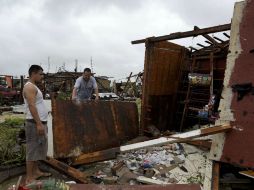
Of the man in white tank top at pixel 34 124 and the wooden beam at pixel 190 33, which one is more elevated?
the wooden beam at pixel 190 33

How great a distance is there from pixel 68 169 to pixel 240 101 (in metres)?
2.90

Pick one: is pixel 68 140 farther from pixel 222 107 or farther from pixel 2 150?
pixel 222 107

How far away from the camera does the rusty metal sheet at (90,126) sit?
582 centimetres

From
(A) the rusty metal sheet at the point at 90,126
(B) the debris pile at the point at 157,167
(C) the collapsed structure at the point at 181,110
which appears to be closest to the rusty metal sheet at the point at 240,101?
(C) the collapsed structure at the point at 181,110

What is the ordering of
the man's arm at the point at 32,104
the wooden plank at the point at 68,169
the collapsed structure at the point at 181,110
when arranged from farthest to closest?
the wooden plank at the point at 68,169
the man's arm at the point at 32,104
the collapsed structure at the point at 181,110


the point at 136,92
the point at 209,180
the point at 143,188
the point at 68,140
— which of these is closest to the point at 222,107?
the point at 209,180

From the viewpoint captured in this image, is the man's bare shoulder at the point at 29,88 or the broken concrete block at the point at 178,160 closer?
the man's bare shoulder at the point at 29,88

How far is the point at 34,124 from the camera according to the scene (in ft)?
17.2

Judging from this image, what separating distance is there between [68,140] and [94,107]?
1019 mm

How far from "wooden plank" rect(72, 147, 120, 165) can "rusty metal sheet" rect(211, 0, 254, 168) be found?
69.3 inches

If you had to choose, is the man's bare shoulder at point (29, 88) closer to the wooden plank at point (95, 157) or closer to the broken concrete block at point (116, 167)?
the wooden plank at point (95, 157)

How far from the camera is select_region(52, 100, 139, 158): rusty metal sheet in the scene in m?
5.82

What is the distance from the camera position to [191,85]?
8195 mm

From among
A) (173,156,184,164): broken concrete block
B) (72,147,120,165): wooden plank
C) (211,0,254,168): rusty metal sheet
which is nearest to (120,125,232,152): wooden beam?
(211,0,254,168): rusty metal sheet
